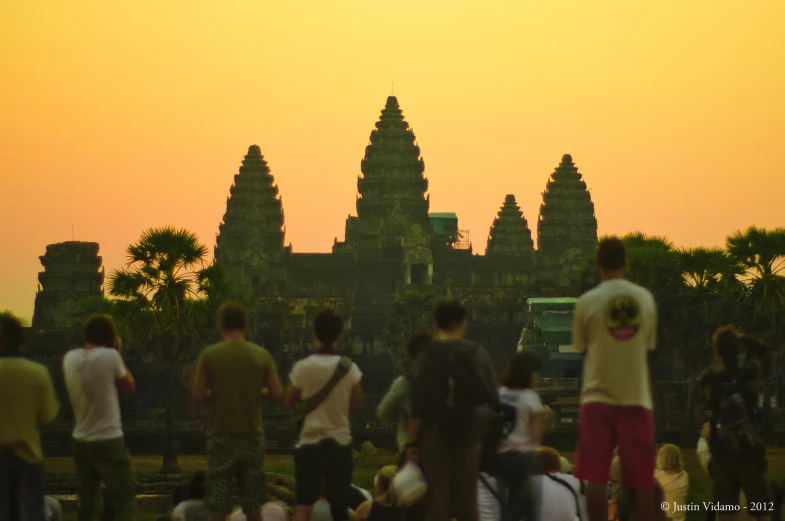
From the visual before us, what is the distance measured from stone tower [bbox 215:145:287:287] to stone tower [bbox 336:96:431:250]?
7.01 m

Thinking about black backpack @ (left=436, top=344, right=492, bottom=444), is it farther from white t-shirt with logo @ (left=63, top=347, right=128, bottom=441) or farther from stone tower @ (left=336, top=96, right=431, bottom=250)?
stone tower @ (left=336, top=96, right=431, bottom=250)

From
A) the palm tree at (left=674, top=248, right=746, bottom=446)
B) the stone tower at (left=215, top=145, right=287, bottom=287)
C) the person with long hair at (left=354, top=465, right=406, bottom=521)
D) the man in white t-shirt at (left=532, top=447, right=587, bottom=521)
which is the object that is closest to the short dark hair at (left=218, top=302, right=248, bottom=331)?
the person with long hair at (left=354, top=465, right=406, bottom=521)

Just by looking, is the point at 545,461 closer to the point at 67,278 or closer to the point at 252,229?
the point at 67,278

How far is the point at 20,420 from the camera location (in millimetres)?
14180

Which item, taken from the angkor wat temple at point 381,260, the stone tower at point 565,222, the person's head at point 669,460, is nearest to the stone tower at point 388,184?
the angkor wat temple at point 381,260

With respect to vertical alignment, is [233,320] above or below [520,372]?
above

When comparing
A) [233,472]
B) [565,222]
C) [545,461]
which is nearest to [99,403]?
[233,472]

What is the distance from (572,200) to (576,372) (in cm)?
8340

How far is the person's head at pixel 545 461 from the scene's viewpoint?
15977 mm

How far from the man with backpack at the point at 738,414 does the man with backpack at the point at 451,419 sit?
7.70 ft

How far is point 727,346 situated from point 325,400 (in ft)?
11.5

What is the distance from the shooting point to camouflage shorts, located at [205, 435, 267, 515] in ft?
47.6

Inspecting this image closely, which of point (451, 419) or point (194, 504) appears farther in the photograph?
point (194, 504)

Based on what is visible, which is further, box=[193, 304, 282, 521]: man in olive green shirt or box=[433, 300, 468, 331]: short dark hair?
box=[193, 304, 282, 521]: man in olive green shirt
